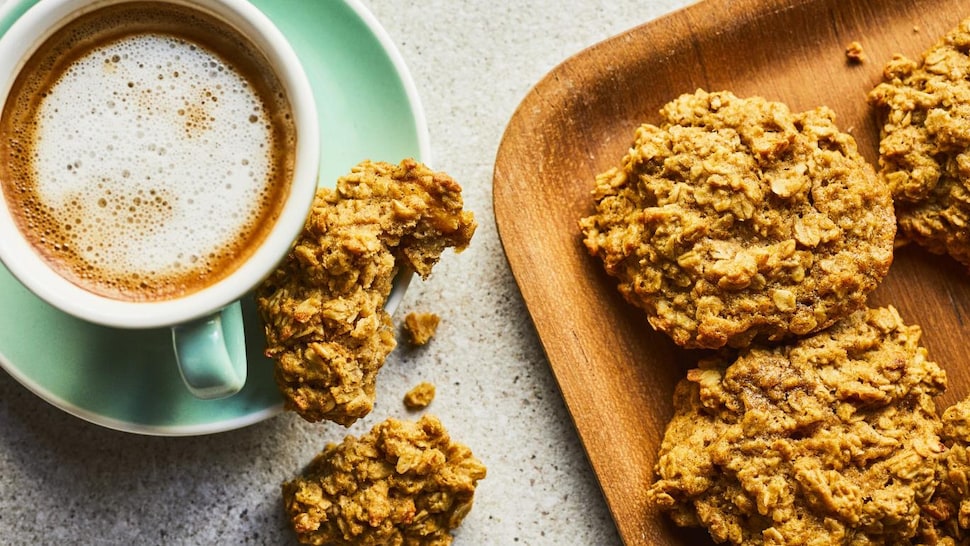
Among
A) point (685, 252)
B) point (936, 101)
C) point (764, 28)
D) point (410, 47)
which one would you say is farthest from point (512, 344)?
point (936, 101)

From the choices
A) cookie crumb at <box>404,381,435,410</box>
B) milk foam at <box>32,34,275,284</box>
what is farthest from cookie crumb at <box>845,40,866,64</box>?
milk foam at <box>32,34,275,284</box>

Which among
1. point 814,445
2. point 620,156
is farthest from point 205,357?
point 814,445

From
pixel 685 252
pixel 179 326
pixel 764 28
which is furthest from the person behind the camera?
pixel 764 28

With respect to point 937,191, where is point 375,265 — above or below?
below

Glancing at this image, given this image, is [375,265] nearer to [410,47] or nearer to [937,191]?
[410,47]

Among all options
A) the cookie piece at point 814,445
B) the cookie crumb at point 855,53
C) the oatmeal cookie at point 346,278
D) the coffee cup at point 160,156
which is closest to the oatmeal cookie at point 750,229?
the cookie piece at point 814,445

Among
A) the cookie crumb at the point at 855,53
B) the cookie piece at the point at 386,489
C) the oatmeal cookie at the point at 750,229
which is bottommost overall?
the cookie piece at the point at 386,489

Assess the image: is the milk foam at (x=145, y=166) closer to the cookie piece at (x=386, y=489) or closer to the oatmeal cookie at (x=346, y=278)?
the oatmeal cookie at (x=346, y=278)

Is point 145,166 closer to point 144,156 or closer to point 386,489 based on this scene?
point 144,156
